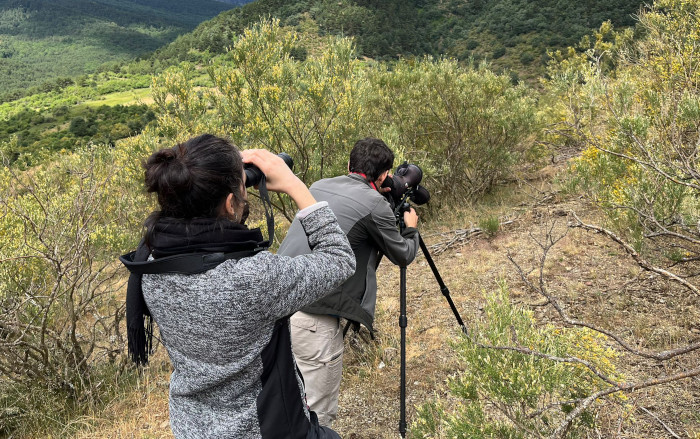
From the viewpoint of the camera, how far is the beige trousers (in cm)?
225

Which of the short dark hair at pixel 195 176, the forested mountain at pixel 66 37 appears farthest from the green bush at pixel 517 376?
the forested mountain at pixel 66 37

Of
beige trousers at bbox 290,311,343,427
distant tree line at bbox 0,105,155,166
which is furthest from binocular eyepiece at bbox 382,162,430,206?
distant tree line at bbox 0,105,155,166

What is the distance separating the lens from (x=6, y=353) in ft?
10.2

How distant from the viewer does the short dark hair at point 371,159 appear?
8.09ft

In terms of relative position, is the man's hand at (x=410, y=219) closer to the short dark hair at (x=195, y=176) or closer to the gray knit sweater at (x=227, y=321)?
the gray knit sweater at (x=227, y=321)

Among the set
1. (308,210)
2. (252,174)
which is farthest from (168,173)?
(308,210)

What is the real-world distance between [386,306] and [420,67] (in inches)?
245

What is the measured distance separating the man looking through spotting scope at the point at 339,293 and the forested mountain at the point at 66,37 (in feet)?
403

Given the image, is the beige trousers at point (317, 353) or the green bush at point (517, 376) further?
the beige trousers at point (317, 353)

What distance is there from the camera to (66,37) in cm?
14475

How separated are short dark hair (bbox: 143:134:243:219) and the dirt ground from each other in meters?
1.39

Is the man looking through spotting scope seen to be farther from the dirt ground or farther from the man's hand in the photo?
the dirt ground

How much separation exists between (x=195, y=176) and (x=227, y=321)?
0.38 m

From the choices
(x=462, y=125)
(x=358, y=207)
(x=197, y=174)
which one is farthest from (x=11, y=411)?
(x=462, y=125)
